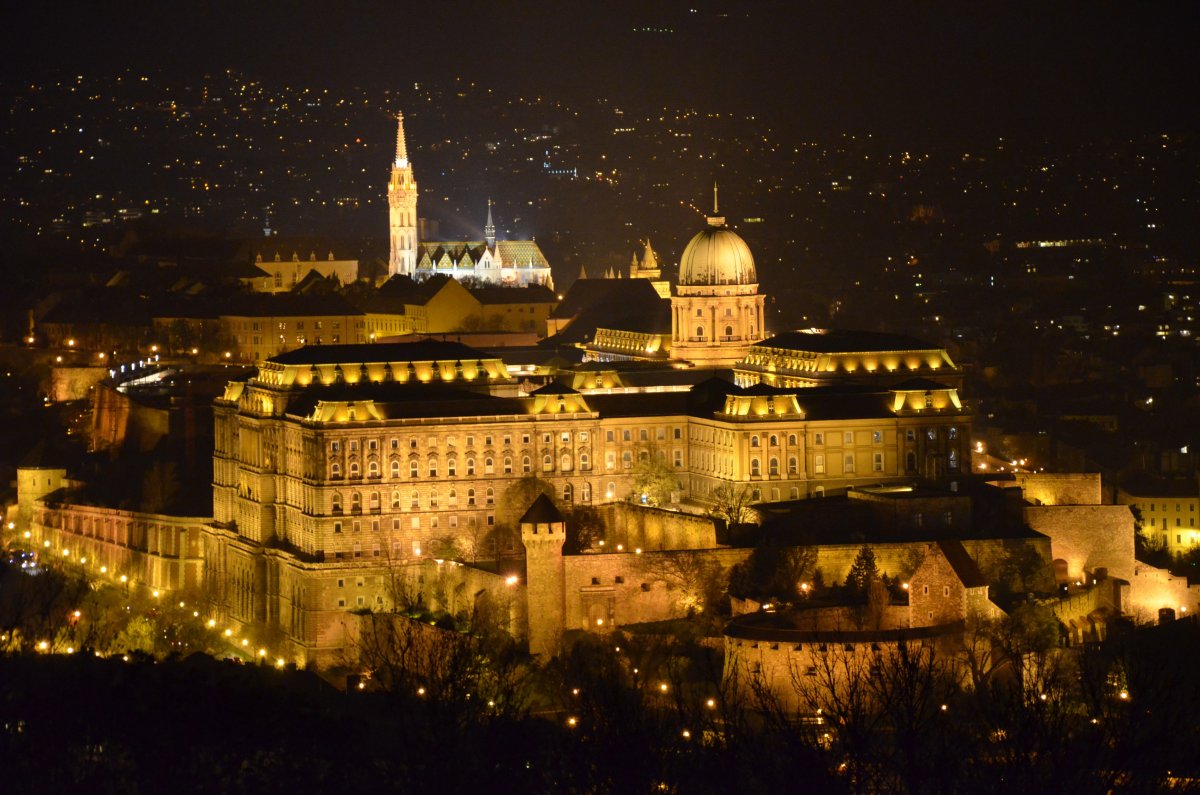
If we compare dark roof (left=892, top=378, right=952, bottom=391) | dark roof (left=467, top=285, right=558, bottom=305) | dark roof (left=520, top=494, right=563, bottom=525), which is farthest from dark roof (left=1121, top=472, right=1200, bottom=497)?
dark roof (left=467, top=285, right=558, bottom=305)

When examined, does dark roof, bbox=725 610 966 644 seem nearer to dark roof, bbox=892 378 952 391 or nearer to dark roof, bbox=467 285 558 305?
dark roof, bbox=892 378 952 391

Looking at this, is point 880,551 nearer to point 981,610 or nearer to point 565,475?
point 981,610

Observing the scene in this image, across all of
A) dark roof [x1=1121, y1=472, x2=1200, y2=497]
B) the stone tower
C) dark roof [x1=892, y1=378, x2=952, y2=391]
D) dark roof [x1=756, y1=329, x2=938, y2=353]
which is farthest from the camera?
dark roof [x1=1121, y1=472, x2=1200, y2=497]

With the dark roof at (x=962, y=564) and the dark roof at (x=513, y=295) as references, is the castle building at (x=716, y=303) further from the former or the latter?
the dark roof at (x=962, y=564)

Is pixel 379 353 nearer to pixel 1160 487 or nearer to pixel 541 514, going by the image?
pixel 541 514

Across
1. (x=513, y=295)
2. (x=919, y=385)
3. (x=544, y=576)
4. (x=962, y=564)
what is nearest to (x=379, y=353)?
(x=919, y=385)

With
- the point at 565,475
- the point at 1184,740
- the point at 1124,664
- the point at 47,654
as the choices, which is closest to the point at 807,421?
the point at 565,475
